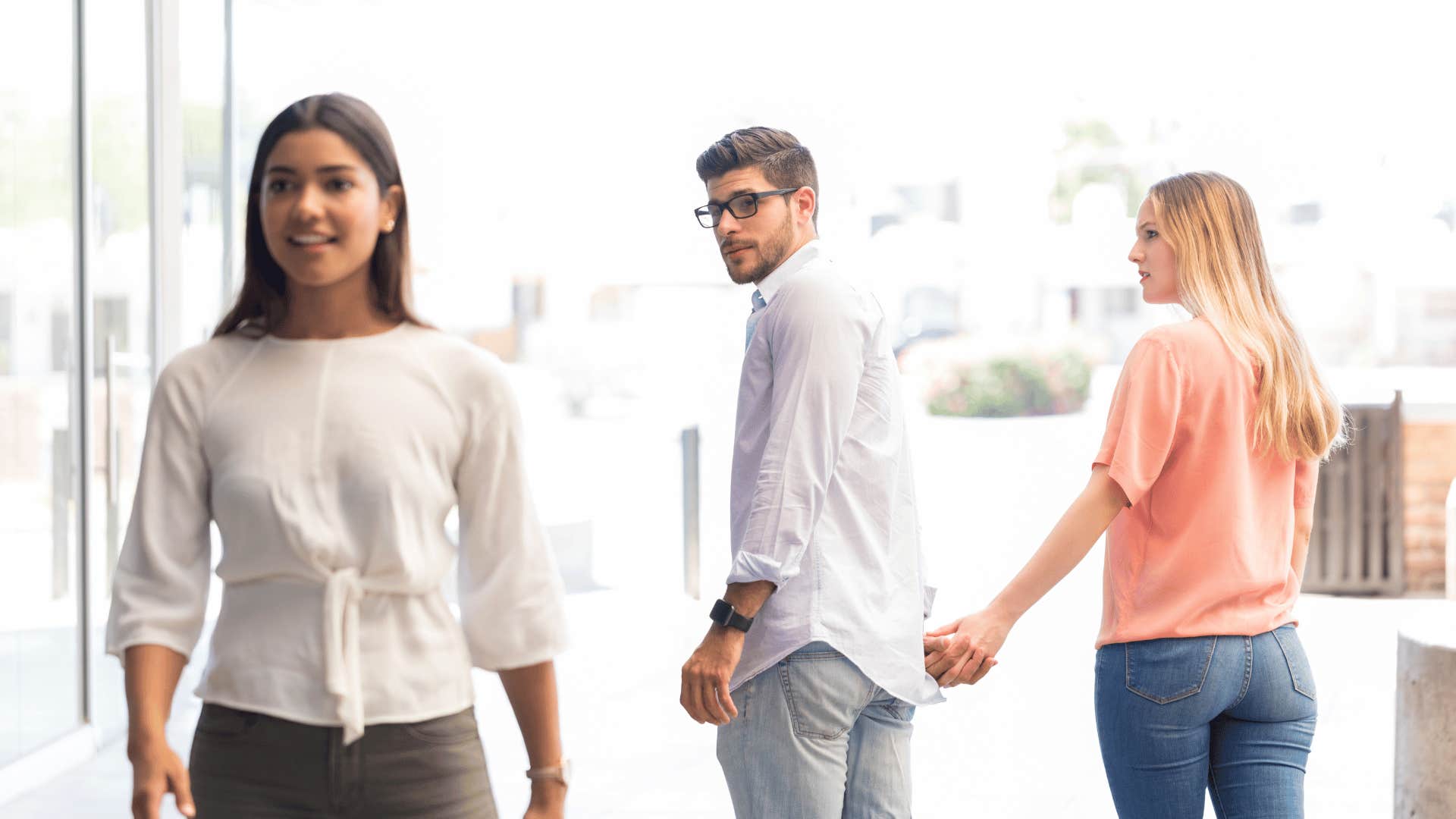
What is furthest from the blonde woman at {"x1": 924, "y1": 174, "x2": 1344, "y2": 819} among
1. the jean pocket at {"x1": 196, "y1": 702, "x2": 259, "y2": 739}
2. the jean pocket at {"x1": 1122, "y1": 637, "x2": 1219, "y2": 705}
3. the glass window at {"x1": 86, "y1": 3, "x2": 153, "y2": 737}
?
the glass window at {"x1": 86, "y1": 3, "x2": 153, "y2": 737}

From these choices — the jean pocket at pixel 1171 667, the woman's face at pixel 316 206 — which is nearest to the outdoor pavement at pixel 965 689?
the jean pocket at pixel 1171 667

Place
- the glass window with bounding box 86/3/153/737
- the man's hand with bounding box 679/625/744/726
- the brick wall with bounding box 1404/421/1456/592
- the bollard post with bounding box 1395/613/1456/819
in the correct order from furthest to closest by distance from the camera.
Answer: the brick wall with bounding box 1404/421/1456/592 → the glass window with bounding box 86/3/153/737 → the bollard post with bounding box 1395/613/1456/819 → the man's hand with bounding box 679/625/744/726

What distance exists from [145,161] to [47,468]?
1202mm

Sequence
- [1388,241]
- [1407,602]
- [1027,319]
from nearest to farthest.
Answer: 1. [1407,602]
2. [1388,241]
3. [1027,319]

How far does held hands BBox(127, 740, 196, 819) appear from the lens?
1255mm

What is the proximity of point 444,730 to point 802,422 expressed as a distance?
0.61 meters

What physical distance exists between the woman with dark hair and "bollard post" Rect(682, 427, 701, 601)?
559 cm

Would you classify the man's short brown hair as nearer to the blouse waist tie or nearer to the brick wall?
the blouse waist tie

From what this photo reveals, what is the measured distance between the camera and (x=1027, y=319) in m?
17.1

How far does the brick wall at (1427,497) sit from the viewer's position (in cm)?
714

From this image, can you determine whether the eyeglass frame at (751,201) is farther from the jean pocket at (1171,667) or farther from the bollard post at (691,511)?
the bollard post at (691,511)

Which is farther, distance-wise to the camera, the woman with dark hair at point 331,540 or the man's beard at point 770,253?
the man's beard at point 770,253

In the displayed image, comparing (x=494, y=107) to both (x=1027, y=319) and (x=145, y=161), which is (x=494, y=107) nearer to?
(x=1027, y=319)

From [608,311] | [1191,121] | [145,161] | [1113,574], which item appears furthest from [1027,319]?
[1113,574]
